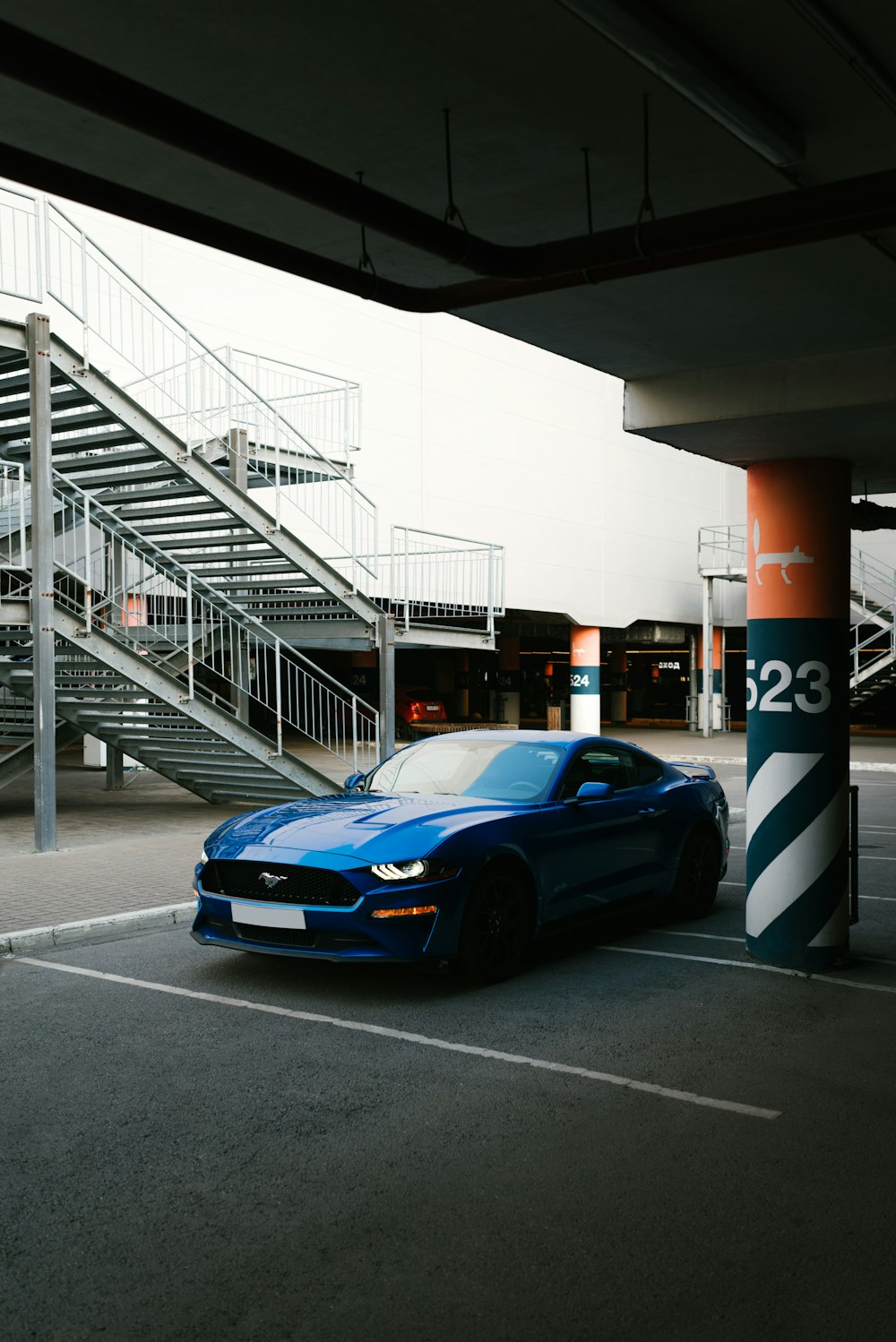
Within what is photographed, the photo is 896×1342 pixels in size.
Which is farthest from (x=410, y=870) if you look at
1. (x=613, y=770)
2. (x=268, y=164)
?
(x=268, y=164)

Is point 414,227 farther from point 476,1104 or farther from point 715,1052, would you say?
point 715,1052

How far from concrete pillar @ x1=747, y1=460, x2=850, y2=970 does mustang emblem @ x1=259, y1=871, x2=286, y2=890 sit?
3112 mm

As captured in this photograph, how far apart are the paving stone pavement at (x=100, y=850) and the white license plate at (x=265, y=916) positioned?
2211 millimetres

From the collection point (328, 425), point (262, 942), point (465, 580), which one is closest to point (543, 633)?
point (465, 580)

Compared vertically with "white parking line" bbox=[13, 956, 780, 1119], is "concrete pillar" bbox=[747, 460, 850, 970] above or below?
above

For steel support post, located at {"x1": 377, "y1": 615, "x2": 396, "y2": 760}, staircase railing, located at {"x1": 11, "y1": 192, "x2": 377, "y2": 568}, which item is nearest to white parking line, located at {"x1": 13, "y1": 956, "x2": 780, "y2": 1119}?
steel support post, located at {"x1": 377, "y1": 615, "x2": 396, "y2": 760}

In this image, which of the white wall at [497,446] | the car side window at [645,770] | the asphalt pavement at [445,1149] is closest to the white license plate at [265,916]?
the asphalt pavement at [445,1149]

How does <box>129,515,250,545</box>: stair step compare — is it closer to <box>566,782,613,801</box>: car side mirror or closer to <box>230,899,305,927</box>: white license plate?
<box>566,782,613,801</box>: car side mirror

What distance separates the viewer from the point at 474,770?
8.66 metres

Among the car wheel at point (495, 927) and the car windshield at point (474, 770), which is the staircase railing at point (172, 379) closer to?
the car windshield at point (474, 770)

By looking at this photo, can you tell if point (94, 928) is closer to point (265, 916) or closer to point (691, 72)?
point (265, 916)

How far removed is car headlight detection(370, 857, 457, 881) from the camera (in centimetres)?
→ 697

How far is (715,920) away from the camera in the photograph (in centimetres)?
947

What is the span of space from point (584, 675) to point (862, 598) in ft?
25.0
